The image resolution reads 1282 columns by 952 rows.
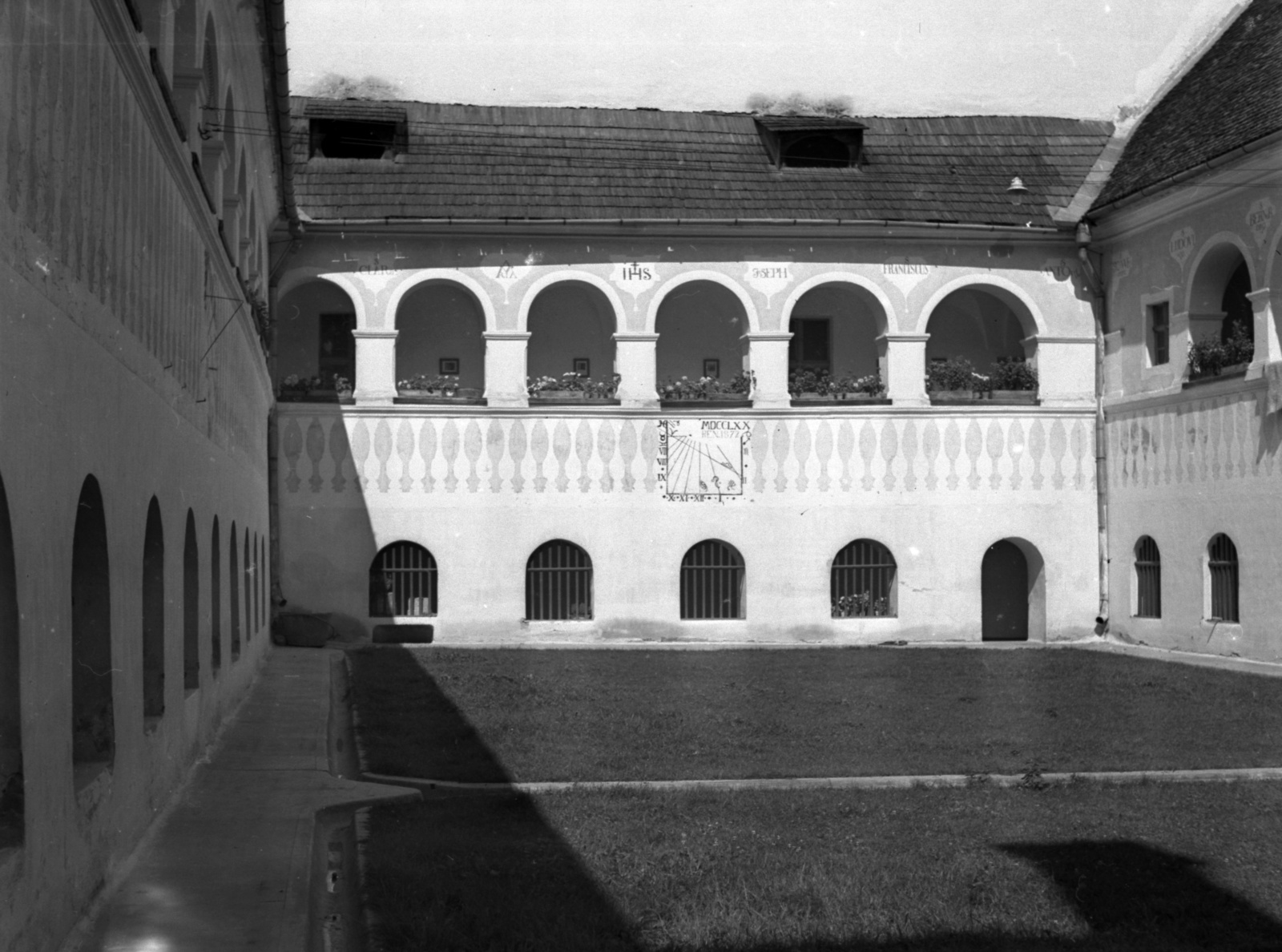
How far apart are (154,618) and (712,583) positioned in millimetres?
18563

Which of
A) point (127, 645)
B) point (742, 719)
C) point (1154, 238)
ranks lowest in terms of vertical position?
point (742, 719)

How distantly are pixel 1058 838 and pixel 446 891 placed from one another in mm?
3681

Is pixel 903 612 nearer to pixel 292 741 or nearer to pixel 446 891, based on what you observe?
pixel 292 741

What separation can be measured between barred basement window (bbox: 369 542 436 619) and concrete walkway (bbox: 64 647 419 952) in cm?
1249

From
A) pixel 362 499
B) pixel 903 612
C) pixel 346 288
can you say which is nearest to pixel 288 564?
pixel 362 499

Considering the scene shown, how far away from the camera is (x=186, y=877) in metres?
8.35

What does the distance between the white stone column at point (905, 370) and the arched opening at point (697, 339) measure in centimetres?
290

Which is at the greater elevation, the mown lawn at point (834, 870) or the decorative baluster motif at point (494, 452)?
the decorative baluster motif at point (494, 452)

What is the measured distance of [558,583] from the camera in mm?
28000

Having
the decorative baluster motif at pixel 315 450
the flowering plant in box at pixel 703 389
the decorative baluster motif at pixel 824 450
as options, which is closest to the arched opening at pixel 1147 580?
the decorative baluster motif at pixel 824 450

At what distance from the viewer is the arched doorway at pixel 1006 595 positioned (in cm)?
2945

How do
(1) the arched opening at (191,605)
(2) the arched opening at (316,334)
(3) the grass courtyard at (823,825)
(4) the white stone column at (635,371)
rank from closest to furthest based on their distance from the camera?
(3) the grass courtyard at (823,825), (1) the arched opening at (191,605), (4) the white stone column at (635,371), (2) the arched opening at (316,334)

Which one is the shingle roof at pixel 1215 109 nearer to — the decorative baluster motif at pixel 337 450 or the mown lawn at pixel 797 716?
the mown lawn at pixel 797 716

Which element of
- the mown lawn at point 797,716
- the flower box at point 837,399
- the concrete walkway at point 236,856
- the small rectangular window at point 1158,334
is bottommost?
the mown lawn at point 797,716
